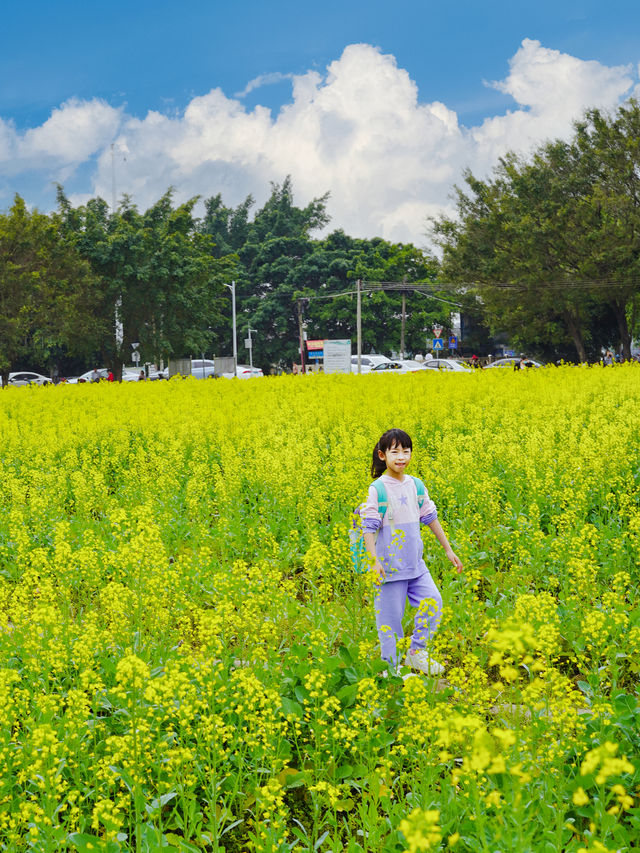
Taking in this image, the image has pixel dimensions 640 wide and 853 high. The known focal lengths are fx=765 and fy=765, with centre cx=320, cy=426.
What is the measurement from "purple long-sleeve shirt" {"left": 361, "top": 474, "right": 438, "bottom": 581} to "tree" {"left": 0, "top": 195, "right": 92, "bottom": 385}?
97.7ft

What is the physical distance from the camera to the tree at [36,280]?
3139 cm

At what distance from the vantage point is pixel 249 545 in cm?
658

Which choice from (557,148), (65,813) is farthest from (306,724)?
(557,148)

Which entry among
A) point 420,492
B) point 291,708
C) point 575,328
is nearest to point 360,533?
point 420,492

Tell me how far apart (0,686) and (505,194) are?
119 feet

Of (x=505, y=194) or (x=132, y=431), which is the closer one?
(x=132, y=431)

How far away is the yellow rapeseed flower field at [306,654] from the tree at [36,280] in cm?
2217

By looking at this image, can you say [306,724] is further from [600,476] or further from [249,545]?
[600,476]

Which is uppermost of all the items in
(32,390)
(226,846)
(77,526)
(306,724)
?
(32,390)

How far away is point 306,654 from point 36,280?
31441mm

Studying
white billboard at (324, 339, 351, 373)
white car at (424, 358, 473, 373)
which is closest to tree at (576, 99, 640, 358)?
white car at (424, 358, 473, 373)

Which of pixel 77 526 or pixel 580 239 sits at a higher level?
pixel 580 239

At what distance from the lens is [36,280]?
32.2 metres

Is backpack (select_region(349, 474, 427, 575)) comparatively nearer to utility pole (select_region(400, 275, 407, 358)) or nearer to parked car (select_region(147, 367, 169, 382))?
parked car (select_region(147, 367, 169, 382))
